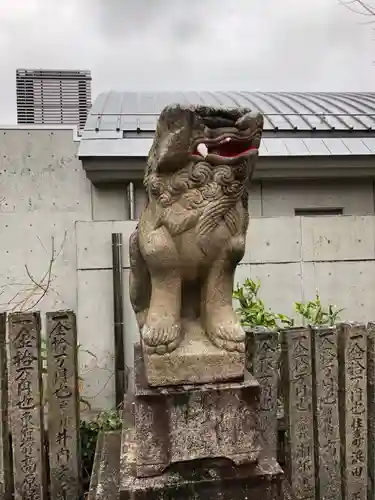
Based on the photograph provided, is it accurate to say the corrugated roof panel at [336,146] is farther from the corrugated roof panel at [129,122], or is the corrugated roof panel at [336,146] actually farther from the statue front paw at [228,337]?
the statue front paw at [228,337]

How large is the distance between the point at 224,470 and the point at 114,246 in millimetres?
2647

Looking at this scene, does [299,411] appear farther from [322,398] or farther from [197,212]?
[197,212]

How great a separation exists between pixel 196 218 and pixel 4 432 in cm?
196

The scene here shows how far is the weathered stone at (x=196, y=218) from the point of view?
1860mm

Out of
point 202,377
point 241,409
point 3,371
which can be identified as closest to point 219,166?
point 202,377

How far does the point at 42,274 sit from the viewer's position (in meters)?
4.77

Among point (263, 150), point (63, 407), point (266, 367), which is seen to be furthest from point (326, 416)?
point (263, 150)

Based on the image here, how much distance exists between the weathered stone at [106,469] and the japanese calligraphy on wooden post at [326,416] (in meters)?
1.28

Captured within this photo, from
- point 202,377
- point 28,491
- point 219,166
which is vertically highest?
point 219,166

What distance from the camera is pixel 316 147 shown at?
16.9ft

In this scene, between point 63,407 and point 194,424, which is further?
point 63,407

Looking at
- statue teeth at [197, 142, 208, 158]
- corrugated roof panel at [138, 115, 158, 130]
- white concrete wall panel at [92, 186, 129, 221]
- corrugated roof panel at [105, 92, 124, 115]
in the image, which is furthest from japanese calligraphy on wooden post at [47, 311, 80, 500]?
corrugated roof panel at [105, 92, 124, 115]

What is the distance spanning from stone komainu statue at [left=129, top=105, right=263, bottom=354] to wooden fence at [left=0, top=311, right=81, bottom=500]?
1.10 meters

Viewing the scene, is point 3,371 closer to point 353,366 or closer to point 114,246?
point 114,246
